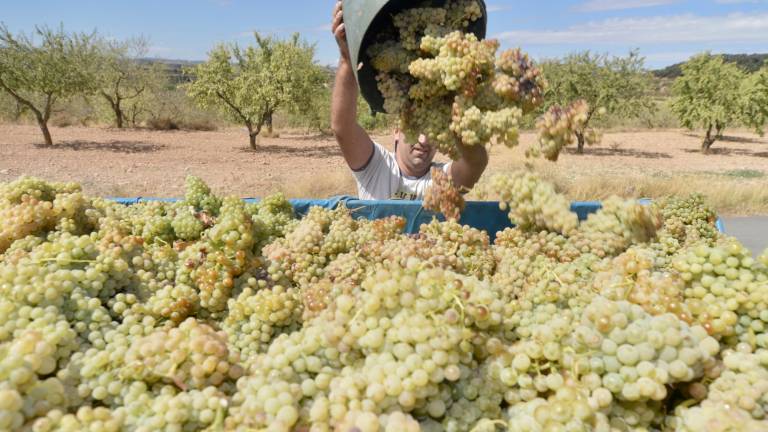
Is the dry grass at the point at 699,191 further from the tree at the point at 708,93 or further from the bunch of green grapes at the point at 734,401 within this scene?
the tree at the point at 708,93

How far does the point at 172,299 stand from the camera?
1744mm

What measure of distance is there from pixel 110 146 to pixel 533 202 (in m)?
25.5

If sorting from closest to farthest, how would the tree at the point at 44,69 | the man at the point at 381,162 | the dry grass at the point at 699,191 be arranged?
the man at the point at 381,162
the dry grass at the point at 699,191
the tree at the point at 44,69

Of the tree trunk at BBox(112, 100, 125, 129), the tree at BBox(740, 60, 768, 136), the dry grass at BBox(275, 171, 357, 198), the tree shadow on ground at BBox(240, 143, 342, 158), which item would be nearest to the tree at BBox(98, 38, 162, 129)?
the tree trunk at BBox(112, 100, 125, 129)

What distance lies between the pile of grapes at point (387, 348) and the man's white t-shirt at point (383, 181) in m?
2.30

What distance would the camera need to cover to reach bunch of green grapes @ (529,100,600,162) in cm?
196

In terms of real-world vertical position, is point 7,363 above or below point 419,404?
above

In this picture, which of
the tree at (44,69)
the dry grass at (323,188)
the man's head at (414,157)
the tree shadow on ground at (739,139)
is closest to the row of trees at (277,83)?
the tree at (44,69)

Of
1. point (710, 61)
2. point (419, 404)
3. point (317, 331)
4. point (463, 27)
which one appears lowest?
point (419, 404)

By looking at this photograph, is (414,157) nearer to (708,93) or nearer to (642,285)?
(642,285)

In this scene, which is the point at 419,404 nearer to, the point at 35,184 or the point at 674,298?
the point at 674,298

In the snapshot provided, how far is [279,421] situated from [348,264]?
0.96m

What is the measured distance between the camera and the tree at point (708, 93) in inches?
1015

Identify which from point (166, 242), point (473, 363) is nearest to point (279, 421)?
point (473, 363)
